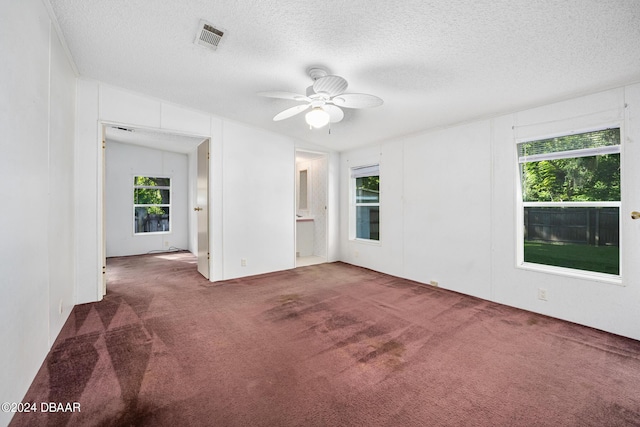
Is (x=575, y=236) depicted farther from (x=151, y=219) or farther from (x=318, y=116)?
(x=151, y=219)

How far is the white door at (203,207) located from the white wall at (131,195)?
10.1ft

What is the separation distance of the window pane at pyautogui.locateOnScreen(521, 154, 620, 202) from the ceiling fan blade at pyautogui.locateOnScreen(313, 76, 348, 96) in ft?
8.22

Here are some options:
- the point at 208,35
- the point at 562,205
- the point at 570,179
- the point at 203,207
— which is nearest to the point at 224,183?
the point at 203,207

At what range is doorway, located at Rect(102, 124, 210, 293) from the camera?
20.5ft

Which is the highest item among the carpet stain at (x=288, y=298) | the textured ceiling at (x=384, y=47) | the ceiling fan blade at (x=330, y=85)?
the textured ceiling at (x=384, y=47)

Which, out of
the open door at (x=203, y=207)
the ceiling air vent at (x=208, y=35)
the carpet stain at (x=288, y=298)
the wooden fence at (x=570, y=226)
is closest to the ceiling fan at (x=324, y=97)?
the ceiling air vent at (x=208, y=35)

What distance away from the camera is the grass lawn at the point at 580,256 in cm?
707

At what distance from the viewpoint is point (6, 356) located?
1.39 metres

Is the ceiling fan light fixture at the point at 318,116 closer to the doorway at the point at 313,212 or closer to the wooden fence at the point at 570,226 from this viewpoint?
the doorway at the point at 313,212

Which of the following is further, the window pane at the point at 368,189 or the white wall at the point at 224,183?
the window pane at the point at 368,189

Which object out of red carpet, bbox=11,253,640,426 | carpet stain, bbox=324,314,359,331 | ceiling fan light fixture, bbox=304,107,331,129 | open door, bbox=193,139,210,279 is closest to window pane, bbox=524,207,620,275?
red carpet, bbox=11,253,640,426

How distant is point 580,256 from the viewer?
796cm

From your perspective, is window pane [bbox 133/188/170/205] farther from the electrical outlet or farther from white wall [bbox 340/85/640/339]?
the electrical outlet

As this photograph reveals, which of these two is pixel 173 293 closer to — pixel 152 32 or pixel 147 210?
pixel 152 32
